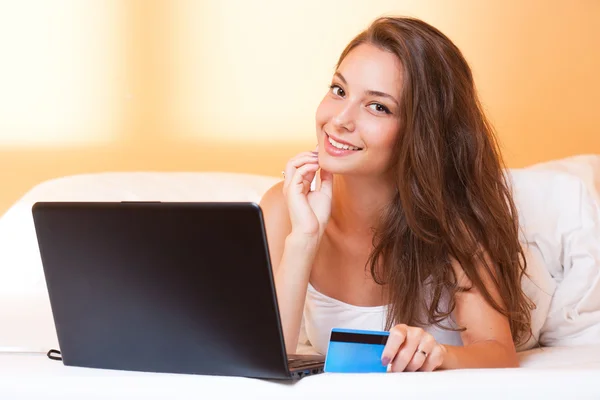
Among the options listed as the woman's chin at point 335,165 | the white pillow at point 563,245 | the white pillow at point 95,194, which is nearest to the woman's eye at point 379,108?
the woman's chin at point 335,165

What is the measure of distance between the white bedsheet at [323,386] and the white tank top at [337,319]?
0.71 meters

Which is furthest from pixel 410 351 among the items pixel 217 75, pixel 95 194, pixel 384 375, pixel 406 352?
pixel 217 75

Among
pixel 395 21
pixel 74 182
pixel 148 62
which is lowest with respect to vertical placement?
pixel 74 182

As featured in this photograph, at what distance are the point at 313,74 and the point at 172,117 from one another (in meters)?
0.52

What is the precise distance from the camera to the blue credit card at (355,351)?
127 cm

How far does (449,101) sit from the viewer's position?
1.84 m

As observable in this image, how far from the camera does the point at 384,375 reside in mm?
1175

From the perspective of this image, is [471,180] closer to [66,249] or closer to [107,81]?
[66,249]

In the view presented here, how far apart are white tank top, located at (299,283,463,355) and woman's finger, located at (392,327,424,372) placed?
22.3 inches

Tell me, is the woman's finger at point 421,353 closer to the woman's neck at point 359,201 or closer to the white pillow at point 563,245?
the woman's neck at point 359,201

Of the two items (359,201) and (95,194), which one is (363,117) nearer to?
(359,201)

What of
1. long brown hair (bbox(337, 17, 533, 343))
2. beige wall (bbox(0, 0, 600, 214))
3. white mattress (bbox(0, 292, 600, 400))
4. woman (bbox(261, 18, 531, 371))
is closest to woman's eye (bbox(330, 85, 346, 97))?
woman (bbox(261, 18, 531, 371))

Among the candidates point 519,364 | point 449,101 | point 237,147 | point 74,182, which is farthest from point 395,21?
point 237,147

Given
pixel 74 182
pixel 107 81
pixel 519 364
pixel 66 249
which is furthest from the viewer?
pixel 107 81
